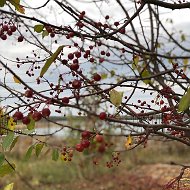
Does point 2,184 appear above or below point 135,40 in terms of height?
below

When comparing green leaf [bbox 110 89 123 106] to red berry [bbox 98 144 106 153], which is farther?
green leaf [bbox 110 89 123 106]

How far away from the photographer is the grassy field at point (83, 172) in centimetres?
1047

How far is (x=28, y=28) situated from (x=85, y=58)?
811 millimetres

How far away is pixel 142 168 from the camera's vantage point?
12.3m

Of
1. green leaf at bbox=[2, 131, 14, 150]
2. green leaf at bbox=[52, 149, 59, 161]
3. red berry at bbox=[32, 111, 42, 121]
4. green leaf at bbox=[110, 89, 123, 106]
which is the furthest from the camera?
green leaf at bbox=[52, 149, 59, 161]

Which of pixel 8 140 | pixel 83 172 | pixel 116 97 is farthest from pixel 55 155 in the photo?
pixel 83 172

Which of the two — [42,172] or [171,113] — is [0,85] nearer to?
[171,113]

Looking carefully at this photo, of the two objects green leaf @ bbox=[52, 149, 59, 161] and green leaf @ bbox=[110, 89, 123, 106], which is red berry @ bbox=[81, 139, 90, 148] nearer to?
green leaf @ bbox=[110, 89, 123, 106]

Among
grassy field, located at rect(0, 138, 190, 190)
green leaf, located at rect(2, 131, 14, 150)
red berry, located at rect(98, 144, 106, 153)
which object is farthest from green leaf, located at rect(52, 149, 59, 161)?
grassy field, located at rect(0, 138, 190, 190)

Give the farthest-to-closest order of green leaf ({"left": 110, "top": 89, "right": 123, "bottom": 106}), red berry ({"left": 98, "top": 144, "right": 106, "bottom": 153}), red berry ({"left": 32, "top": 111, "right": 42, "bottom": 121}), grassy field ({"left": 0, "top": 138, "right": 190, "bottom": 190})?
grassy field ({"left": 0, "top": 138, "right": 190, "bottom": 190})
green leaf ({"left": 110, "top": 89, "right": 123, "bottom": 106})
red berry ({"left": 32, "top": 111, "right": 42, "bottom": 121})
red berry ({"left": 98, "top": 144, "right": 106, "bottom": 153})

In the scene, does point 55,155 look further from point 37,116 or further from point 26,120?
point 37,116

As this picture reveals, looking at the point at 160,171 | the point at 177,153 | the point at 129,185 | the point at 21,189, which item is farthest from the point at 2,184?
the point at 177,153

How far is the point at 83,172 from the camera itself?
1155 centimetres

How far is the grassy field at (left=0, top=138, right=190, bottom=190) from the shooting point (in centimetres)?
1047
